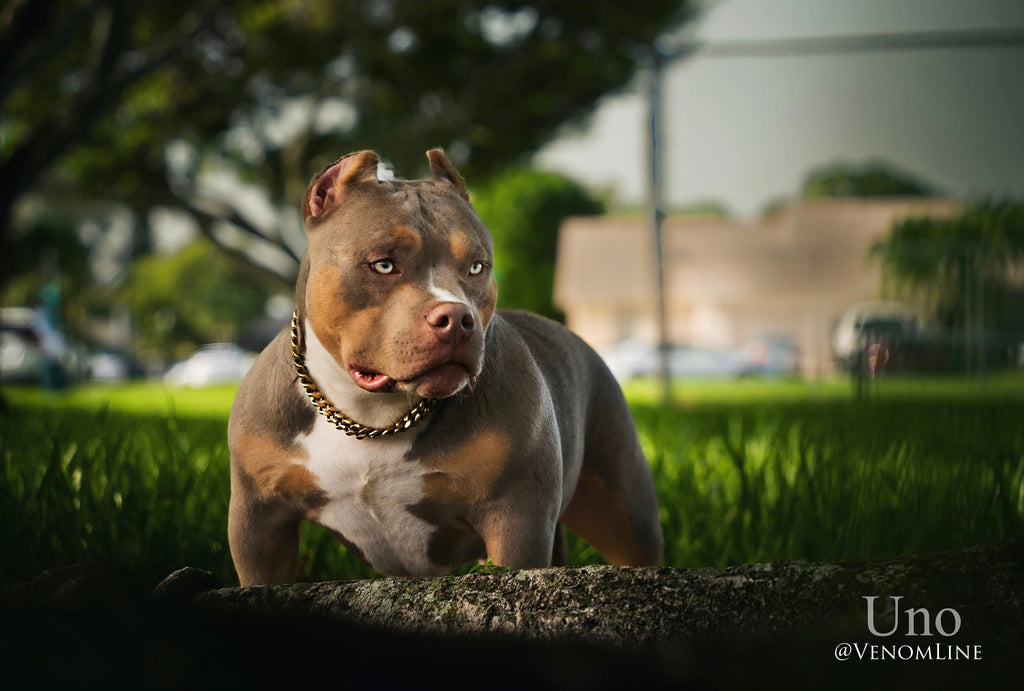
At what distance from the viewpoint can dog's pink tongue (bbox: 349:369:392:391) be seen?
5.46 feet

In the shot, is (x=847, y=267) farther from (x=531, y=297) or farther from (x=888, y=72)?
(x=531, y=297)

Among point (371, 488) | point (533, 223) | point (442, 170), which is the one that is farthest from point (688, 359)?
point (533, 223)

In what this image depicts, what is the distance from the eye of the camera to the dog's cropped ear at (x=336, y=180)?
6.00 feet

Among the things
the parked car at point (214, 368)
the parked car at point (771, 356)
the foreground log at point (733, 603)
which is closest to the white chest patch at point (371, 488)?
the foreground log at point (733, 603)

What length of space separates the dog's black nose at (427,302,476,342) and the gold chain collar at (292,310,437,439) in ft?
0.82

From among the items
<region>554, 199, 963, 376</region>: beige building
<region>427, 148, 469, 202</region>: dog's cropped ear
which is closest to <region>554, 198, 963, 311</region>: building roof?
<region>554, 199, 963, 376</region>: beige building

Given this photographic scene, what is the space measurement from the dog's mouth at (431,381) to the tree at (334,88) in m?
10.5

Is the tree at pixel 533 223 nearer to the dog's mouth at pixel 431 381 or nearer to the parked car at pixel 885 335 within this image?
the parked car at pixel 885 335

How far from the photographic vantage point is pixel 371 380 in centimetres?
168

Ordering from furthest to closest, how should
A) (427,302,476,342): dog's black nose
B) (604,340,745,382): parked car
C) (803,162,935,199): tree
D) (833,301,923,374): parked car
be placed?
(604,340,745,382): parked car, (803,162,935,199): tree, (833,301,923,374): parked car, (427,302,476,342): dog's black nose

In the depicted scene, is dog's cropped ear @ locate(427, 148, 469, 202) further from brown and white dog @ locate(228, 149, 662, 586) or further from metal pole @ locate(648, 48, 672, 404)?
metal pole @ locate(648, 48, 672, 404)

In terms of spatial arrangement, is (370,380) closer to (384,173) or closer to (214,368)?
(384,173)

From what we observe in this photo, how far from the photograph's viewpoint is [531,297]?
35.3 m

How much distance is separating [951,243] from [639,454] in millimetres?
5023
